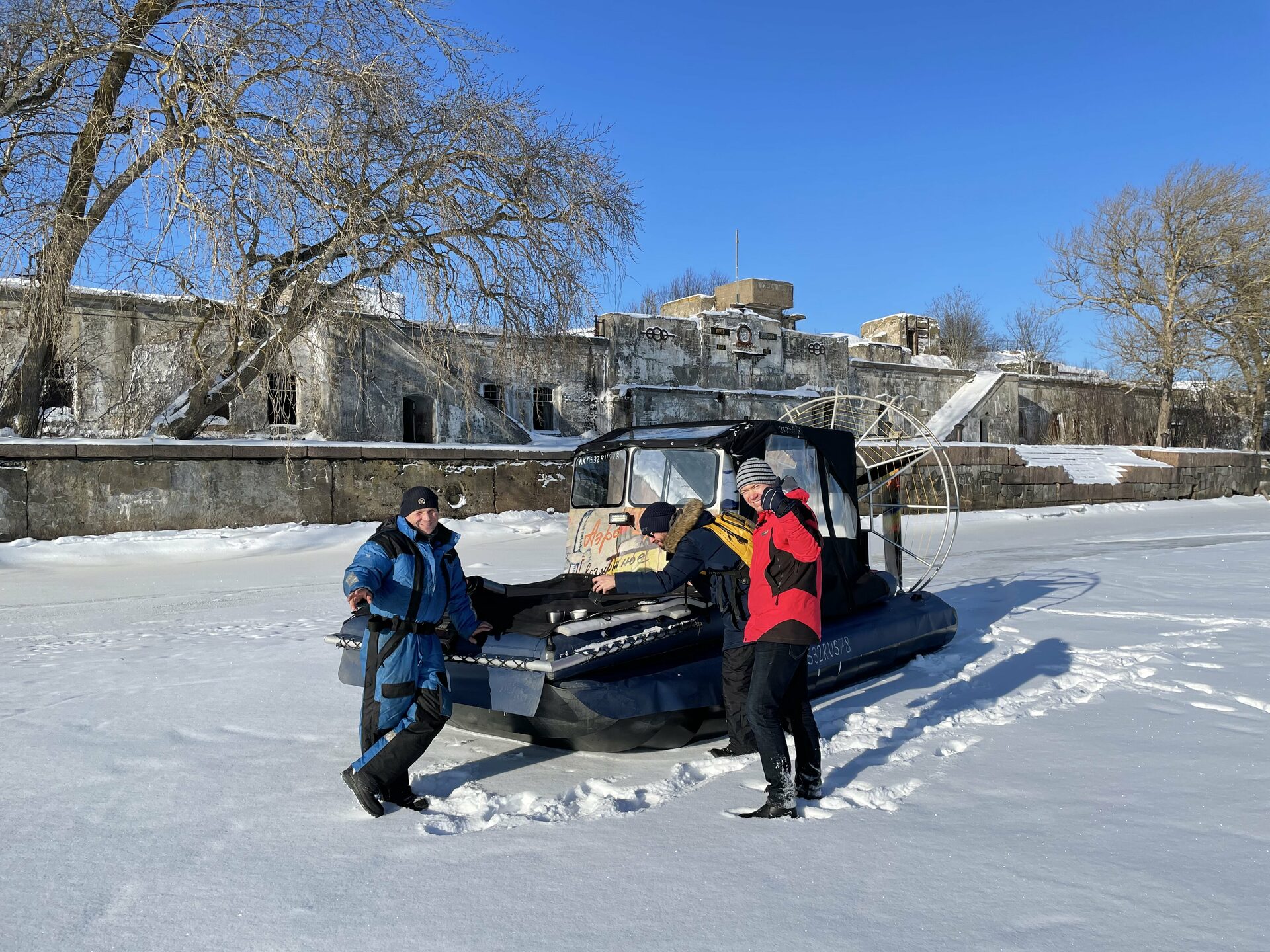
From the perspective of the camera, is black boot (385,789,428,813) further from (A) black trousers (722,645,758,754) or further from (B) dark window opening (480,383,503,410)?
(B) dark window opening (480,383,503,410)

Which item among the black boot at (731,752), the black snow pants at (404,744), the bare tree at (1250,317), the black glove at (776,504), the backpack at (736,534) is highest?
the bare tree at (1250,317)

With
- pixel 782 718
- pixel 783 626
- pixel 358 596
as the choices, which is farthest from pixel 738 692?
pixel 358 596

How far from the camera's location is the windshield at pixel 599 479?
21.2ft

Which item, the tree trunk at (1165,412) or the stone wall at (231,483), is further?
the tree trunk at (1165,412)

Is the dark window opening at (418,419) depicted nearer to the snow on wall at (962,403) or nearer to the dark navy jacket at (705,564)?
the snow on wall at (962,403)

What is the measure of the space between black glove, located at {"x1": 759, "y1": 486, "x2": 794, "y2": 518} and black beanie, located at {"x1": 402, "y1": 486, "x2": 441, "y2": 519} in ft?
5.01

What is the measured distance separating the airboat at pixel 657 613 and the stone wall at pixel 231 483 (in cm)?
889

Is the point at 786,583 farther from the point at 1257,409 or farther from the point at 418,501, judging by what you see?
the point at 1257,409

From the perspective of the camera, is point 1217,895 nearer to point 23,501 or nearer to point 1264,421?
point 23,501

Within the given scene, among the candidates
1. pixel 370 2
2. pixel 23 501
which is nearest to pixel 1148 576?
pixel 370 2

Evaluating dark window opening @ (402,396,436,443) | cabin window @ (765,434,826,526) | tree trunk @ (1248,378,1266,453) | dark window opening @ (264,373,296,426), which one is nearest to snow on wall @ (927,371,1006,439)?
tree trunk @ (1248,378,1266,453)

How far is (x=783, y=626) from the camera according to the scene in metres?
4.13

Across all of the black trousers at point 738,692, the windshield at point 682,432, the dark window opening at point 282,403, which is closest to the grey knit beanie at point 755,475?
the black trousers at point 738,692

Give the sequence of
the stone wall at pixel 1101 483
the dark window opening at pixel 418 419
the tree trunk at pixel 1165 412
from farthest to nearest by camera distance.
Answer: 1. the tree trunk at pixel 1165 412
2. the stone wall at pixel 1101 483
3. the dark window opening at pixel 418 419
